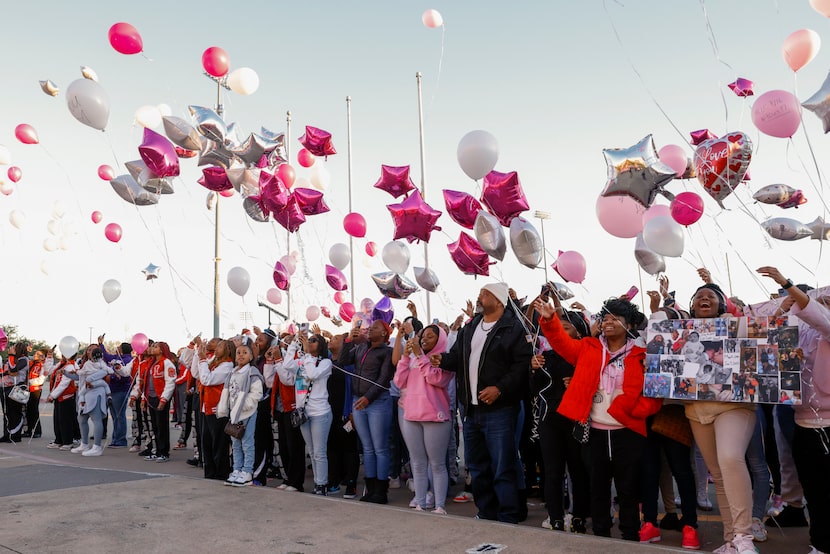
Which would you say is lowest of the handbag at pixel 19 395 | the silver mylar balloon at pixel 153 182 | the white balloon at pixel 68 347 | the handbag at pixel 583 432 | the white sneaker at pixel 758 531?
the white sneaker at pixel 758 531

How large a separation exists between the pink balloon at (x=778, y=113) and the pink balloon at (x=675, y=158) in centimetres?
76

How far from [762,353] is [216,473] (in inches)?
212

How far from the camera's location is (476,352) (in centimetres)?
518

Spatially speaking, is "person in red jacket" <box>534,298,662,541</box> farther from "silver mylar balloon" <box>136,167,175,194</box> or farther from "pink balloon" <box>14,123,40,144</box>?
"pink balloon" <box>14,123,40,144</box>

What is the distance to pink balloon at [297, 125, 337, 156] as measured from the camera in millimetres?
9750

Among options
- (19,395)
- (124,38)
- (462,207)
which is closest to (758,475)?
(462,207)

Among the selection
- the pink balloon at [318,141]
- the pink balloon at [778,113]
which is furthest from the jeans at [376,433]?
the pink balloon at [318,141]

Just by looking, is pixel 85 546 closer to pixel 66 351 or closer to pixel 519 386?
pixel 519 386

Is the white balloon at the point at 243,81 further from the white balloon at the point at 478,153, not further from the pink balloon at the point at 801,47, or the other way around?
the pink balloon at the point at 801,47

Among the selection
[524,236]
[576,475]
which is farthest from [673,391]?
[524,236]

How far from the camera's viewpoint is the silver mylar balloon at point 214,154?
7785mm

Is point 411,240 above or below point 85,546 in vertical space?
above

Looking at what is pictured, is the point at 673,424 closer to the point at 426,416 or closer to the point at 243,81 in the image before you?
the point at 426,416

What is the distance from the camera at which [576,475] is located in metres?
4.71
